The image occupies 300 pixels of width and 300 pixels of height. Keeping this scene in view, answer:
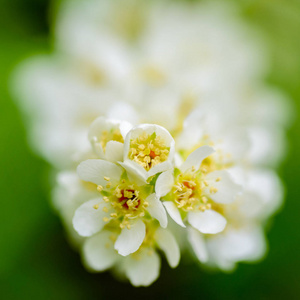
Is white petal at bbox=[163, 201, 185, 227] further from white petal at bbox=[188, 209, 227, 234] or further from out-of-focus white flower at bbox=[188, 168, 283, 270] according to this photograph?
out-of-focus white flower at bbox=[188, 168, 283, 270]

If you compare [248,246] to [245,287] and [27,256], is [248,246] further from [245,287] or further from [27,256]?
[27,256]

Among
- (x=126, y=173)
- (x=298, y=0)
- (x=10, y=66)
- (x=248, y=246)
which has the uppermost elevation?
(x=298, y=0)

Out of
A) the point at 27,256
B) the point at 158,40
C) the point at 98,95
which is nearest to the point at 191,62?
the point at 158,40

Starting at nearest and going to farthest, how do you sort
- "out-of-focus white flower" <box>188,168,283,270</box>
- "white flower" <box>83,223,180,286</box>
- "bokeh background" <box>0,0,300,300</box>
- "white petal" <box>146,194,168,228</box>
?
"white petal" <box>146,194,168,228</box> → "white flower" <box>83,223,180,286</box> → "out-of-focus white flower" <box>188,168,283,270</box> → "bokeh background" <box>0,0,300,300</box>

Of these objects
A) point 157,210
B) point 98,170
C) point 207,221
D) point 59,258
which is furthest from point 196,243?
point 59,258

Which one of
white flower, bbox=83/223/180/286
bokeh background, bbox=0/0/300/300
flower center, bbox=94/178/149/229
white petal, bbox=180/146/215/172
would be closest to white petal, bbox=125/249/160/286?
white flower, bbox=83/223/180/286
